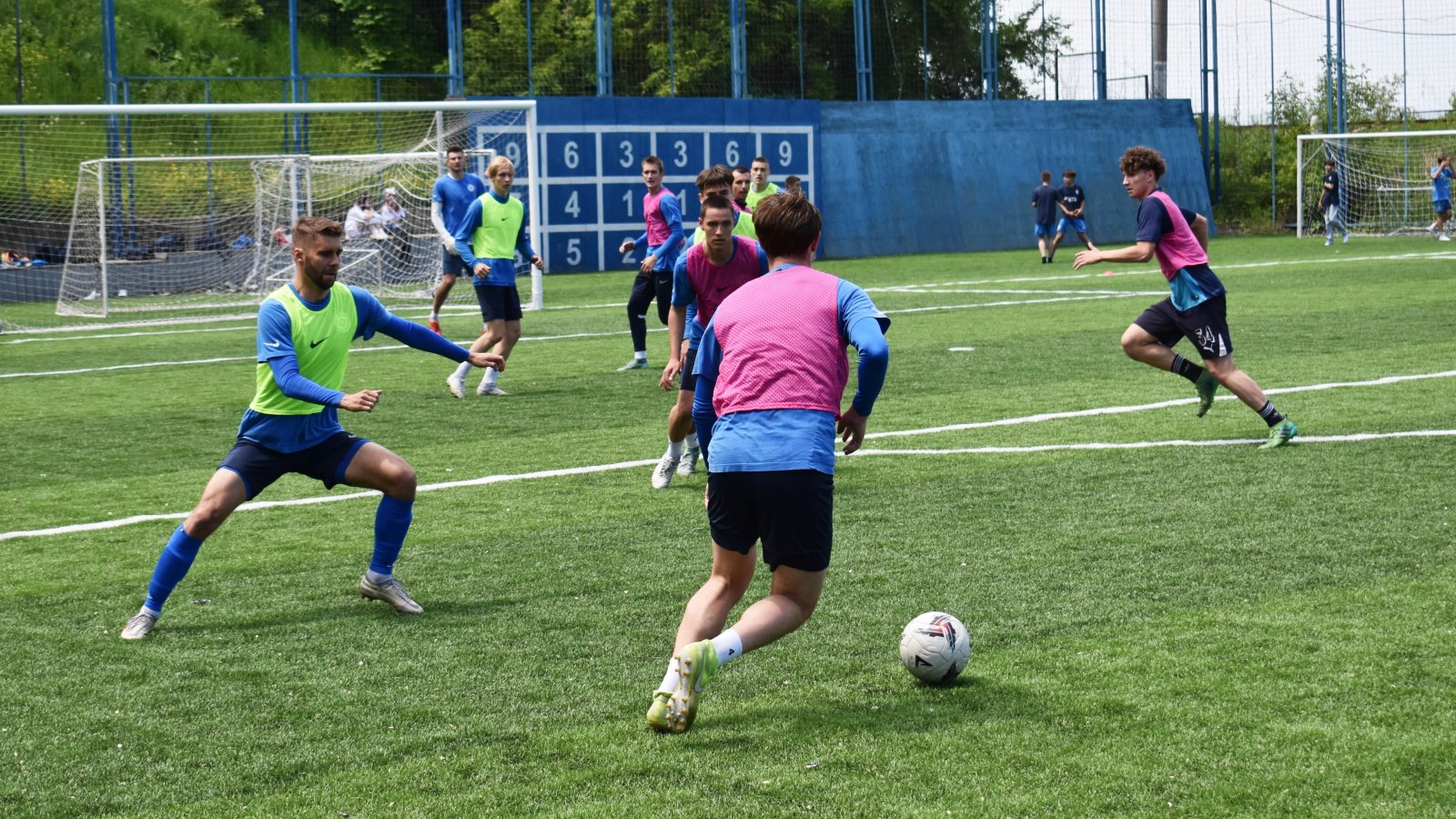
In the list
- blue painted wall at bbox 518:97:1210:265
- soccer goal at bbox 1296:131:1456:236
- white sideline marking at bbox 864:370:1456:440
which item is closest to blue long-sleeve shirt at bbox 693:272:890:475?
white sideline marking at bbox 864:370:1456:440

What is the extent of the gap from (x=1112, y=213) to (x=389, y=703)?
1440 inches

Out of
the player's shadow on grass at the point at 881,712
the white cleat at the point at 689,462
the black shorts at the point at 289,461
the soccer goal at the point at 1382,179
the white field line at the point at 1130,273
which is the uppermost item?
the soccer goal at the point at 1382,179

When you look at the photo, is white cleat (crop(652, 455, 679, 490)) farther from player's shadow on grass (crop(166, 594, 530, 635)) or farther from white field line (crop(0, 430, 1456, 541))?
player's shadow on grass (crop(166, 594, 530, 635))

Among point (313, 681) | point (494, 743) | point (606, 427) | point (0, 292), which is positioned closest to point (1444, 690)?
point (494, 743)

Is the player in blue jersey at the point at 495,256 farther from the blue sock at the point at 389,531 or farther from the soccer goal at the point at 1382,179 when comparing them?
the soccer goal at the point at 1382,179

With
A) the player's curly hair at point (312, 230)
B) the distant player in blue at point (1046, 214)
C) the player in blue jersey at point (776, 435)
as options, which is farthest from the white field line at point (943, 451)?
the distant player in blue at point (1046, 214)

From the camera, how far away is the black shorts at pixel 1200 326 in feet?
33.0

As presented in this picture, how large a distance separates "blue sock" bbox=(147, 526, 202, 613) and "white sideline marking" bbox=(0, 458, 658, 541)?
6.65ft

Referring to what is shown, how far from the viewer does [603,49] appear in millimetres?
33500

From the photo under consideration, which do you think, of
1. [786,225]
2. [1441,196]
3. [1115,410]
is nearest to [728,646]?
[786,225]

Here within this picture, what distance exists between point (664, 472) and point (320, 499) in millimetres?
1916

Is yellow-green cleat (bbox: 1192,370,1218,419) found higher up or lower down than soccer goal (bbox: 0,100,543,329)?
lower down

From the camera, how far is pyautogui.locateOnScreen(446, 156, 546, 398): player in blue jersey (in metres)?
13.5

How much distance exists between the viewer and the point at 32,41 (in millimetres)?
40281
